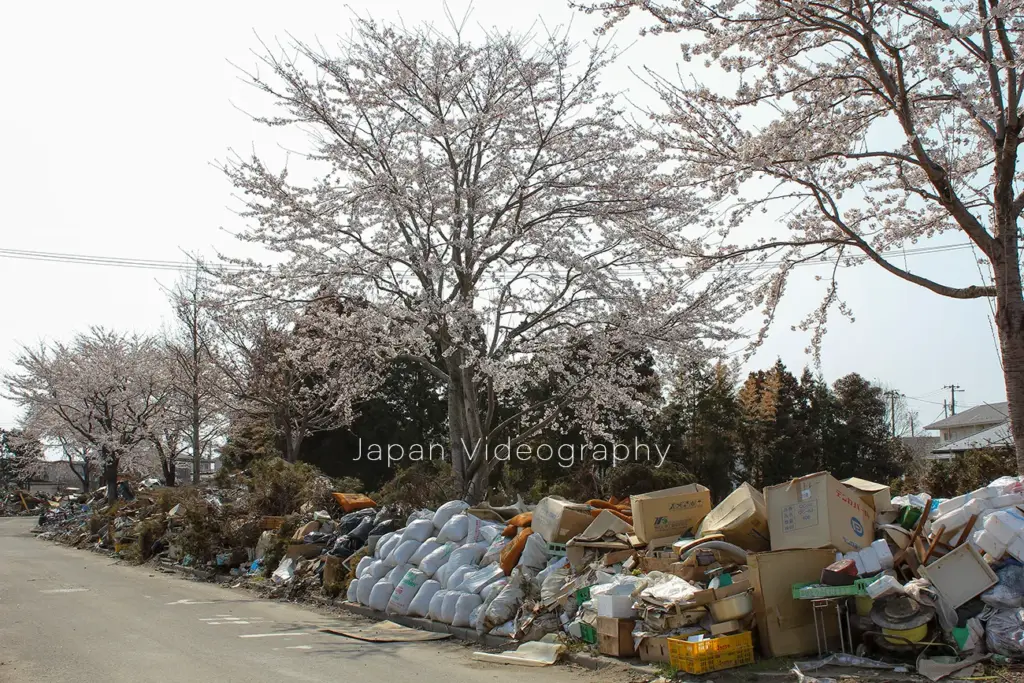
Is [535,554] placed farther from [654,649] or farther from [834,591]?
[834,591]

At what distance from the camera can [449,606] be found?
9.64 meters

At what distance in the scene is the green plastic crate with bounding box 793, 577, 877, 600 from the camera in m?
6.42

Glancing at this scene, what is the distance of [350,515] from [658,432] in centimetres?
1451

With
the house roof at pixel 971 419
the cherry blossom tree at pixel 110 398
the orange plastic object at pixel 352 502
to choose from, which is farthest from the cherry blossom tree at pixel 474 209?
the house roof at pixel 971 419

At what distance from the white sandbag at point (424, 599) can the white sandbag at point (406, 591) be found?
3.7 inches

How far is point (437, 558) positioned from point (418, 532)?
704 millimetres

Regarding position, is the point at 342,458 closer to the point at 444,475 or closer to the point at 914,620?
the point at 444,475

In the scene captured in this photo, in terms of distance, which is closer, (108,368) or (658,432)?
(658,432)

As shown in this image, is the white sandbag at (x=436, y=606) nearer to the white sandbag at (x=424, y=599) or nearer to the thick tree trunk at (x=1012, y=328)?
the white sandbag at (x=424, y=599)

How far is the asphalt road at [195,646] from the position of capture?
24.3 feet

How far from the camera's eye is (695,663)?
657 cm

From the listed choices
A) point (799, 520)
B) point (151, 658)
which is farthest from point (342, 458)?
point (799, 520)

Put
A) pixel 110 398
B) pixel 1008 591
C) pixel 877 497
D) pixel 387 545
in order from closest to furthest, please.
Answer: pixel 1008 591 → pixel 877 497 → pixel 387 545 → pixel 110 398

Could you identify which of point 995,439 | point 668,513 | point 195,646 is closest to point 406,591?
point 195,646
